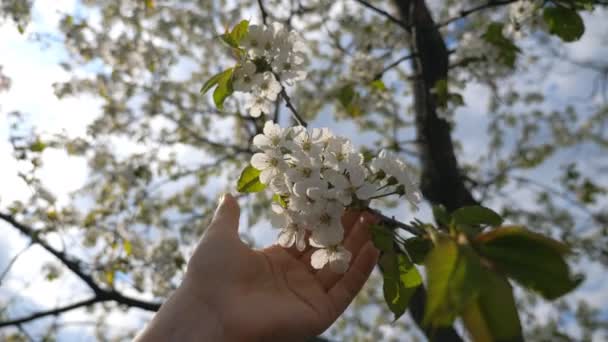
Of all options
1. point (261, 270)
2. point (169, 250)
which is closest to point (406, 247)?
point (261, 270)

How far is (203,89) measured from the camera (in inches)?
64.7

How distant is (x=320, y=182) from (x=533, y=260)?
2.15ft

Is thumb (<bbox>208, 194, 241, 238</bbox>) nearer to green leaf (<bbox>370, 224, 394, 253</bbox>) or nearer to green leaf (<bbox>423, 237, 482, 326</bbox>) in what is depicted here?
green leaf (<bbox>370, 224, 394, 253</bbox>)

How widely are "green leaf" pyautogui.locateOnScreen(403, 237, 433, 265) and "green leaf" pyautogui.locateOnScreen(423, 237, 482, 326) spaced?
0.41 meters

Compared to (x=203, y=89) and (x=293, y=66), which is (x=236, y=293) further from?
(x=293, y=66)

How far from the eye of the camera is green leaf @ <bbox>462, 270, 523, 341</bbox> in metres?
0.65

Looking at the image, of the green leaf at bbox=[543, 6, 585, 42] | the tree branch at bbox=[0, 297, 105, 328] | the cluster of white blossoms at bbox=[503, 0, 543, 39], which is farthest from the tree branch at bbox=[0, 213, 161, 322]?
the cluster of white blossoms at bbox=[503, 0, 543, 39]

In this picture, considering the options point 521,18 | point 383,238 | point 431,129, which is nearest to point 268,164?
point 383,238

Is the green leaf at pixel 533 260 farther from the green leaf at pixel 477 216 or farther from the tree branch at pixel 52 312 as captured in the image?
the tree branch at pixel 52 312

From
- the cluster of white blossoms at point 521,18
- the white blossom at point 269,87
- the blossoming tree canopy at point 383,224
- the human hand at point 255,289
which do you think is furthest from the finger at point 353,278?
the cluster of white blossoms at point 521,18

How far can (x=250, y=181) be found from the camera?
1558 millimetres

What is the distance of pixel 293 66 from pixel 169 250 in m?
3.48

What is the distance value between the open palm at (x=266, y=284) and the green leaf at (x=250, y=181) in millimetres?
123

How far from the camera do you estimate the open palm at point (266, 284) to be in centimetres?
144
